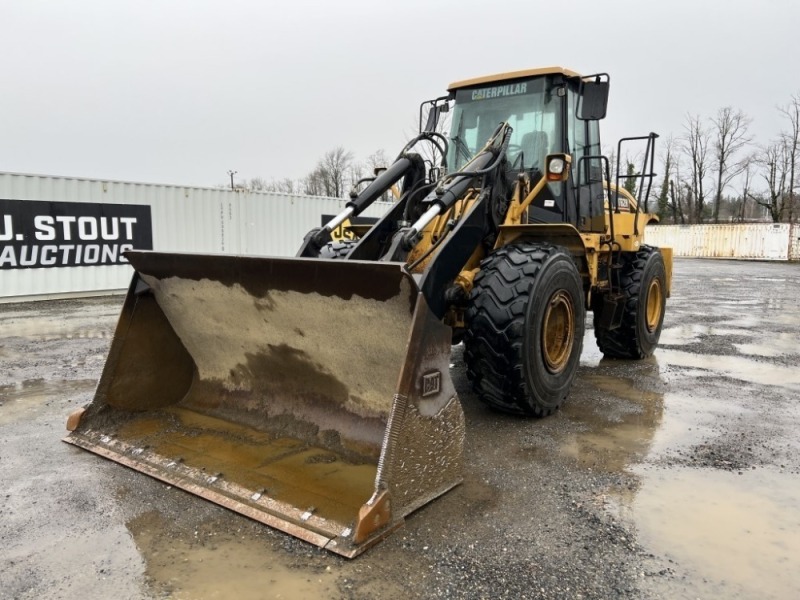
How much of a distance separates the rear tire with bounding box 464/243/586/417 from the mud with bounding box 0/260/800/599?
31 cm

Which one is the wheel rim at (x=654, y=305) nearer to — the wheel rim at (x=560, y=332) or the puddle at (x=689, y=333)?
the puddle at (x=689, y=333)

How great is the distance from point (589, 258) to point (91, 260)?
38.3 ft

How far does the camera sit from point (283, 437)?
12.9 ft

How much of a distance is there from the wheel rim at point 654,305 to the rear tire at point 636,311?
0.5 inches

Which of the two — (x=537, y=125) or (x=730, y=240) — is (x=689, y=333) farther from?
(x=730, y=240)

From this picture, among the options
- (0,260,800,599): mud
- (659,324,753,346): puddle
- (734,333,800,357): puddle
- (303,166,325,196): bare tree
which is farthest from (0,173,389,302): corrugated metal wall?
(303,166,325,196): bare tree

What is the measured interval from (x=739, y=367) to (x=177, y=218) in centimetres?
1240

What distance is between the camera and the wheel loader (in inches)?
122

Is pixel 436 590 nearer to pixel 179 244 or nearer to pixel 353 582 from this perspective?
pixel 353 582

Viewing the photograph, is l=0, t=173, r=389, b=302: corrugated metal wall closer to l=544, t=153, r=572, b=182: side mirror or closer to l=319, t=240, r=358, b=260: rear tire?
l=319, t=240, r=358, b=260: rear tire

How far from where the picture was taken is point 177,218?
47.8 ft

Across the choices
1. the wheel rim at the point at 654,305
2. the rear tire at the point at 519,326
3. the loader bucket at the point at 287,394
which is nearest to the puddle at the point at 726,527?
the rear tire at the point at 519,326

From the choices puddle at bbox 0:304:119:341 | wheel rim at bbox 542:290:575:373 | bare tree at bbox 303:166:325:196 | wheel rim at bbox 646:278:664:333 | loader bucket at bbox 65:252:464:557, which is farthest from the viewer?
bare tree at bbox 303:166:325:196

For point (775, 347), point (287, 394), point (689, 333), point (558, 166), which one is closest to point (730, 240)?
point (689, 333)
